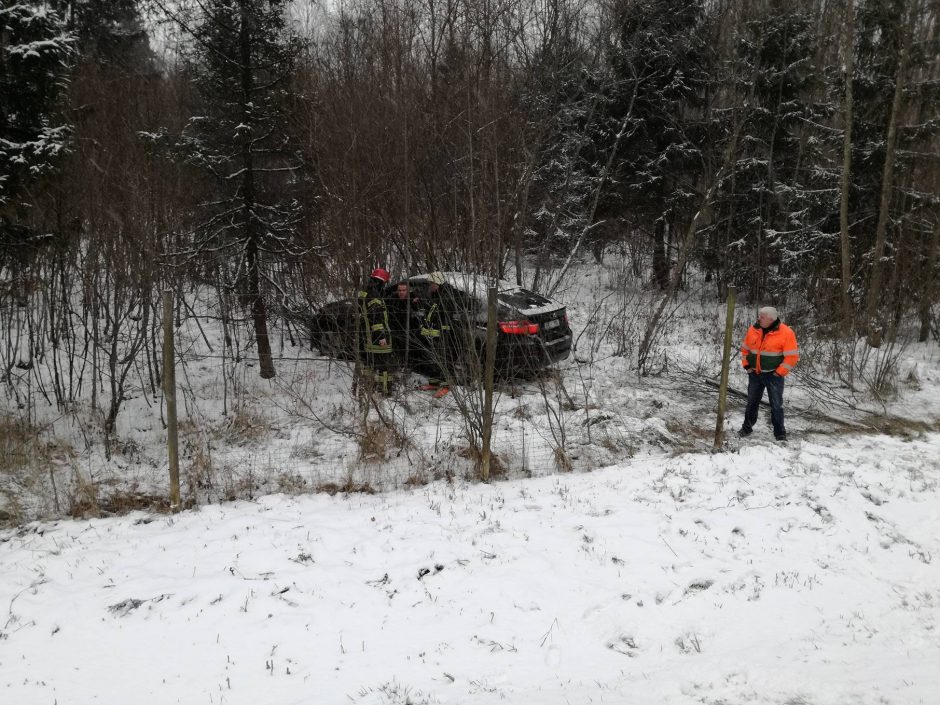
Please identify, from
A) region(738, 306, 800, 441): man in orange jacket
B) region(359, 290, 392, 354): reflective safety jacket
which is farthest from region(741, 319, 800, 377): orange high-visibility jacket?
region(359, 290, 392, 354): reflective safety jacket

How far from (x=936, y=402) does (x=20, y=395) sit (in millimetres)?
14177

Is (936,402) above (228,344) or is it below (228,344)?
below

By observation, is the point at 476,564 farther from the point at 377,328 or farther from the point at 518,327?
the point at 518,327

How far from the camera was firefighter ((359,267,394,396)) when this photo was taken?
759cm

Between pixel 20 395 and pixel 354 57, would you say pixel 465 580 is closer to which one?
pixel 20 395

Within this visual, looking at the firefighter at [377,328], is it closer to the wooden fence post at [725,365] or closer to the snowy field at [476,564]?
the snowy field at [476,564]

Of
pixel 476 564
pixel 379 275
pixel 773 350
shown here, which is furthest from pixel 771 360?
pixel 379 275

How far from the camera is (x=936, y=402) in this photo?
29.6 ft

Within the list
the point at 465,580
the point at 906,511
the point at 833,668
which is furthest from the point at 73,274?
the point at 906,511

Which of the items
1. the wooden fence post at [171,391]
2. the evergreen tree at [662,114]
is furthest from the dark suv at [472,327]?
the evergreen tree at [662,114]

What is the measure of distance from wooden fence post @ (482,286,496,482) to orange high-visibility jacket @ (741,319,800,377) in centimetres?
359

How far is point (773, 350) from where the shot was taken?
24.2 feet

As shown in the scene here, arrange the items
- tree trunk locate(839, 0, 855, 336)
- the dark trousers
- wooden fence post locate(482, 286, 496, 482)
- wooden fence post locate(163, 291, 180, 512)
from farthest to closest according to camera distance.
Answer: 1. tree trunk locate(839, 0, 855, 336)
2. the dark trousers
3. wooden fence post locate(482, 286, 496, 482)
4. wooden fence post locate(163, 291, 180, 512)

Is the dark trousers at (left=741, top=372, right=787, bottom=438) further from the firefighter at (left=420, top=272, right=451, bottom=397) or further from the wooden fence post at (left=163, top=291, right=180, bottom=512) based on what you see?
the wooden fence post at (left=163, top=291, right=180, bottom=512)
